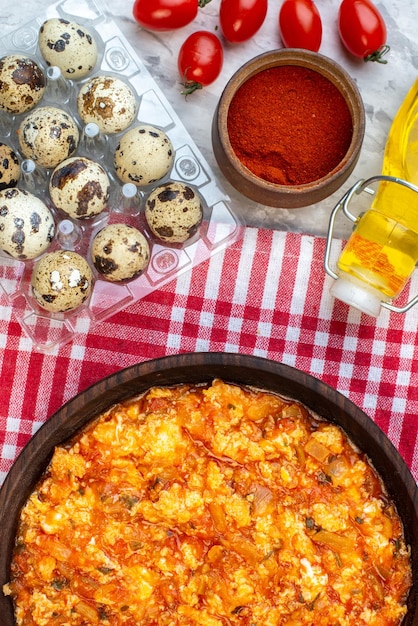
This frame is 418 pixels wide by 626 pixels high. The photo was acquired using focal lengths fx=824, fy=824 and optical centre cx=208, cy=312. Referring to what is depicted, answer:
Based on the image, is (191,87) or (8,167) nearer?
(8,167)

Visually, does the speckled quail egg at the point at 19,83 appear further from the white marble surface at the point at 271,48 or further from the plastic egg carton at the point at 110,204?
the white marble surface at the point at 271,48

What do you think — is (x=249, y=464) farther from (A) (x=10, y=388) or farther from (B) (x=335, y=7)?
(B) (x=335, y=7)

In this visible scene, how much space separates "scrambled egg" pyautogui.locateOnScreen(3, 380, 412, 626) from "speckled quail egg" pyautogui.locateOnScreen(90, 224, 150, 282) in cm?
48

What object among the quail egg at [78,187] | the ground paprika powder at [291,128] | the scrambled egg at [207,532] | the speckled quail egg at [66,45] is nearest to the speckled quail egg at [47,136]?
the quail egg at [78,187]

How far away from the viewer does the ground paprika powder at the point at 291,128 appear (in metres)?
2.82

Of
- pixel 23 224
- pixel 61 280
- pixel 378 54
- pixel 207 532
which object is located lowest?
pixel 207 532

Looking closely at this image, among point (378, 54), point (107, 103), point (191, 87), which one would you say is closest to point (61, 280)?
point (107, 103)

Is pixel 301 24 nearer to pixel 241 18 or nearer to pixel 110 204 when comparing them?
pixel 241 18

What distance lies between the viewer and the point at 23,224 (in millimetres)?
2695

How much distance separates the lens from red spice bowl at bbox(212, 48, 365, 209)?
280cm

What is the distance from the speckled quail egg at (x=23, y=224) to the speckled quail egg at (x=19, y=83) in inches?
12.1

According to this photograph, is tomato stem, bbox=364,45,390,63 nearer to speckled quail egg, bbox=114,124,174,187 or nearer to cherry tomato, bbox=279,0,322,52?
cherry tomato, bbox=279,0,322,52

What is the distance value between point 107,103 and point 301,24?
2.49 ft

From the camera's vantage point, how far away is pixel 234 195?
3.03m
